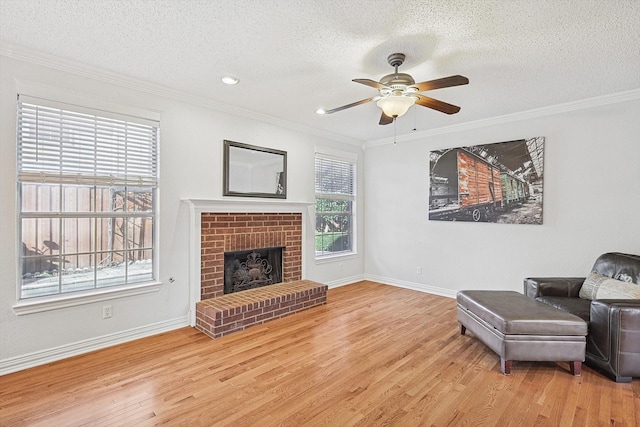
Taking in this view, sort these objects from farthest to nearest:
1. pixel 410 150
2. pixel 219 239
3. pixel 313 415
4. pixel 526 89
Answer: pixel 410 150
pixel 219 239
pixel 526 89
pixel 313 415

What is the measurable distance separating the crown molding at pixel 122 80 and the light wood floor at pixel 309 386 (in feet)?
8.41

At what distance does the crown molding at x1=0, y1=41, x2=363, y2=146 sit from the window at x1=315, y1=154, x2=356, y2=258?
1.07 meters

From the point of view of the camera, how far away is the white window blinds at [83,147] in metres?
2.64

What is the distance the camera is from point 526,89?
330cm

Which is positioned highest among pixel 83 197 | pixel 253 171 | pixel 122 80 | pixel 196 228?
pixel 122 80

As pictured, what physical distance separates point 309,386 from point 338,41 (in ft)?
8.63

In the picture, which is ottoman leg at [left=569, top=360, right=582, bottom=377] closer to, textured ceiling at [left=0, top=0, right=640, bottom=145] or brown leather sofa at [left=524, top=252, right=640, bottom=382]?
brown leather sofa at [left=524, top=252, right=640, bottom=382]

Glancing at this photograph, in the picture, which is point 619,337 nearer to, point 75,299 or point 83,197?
point 75,299

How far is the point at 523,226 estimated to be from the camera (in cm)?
412

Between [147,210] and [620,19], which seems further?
[147,210]

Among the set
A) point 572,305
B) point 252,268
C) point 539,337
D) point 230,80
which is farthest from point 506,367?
point 230,80

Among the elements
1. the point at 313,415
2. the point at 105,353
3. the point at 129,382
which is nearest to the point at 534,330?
the point at 313,415

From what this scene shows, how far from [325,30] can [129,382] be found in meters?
3.02

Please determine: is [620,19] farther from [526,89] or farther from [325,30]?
[325,30]
